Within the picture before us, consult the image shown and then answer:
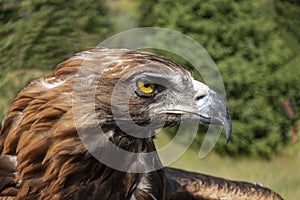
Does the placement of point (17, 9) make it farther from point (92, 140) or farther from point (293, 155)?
point (293, 155)

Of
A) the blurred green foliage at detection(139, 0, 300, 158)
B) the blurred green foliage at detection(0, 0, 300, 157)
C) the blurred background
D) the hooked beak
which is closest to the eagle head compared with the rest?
the hooked beak

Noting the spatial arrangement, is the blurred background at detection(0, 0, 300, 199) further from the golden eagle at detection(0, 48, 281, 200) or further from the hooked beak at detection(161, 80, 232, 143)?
the hooked beak at detection(161, 80, 232, 143)

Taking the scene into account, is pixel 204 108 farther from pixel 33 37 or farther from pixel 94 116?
pixel 33 37

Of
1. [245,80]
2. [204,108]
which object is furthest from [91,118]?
[245,80]

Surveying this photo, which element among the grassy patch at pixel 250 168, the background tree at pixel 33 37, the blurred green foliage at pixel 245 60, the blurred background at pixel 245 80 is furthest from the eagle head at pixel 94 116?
the blurred green foliage at pixel 245 60

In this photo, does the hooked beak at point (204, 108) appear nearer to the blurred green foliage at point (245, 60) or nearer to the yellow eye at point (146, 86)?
the yellow eye at point (146, 86)

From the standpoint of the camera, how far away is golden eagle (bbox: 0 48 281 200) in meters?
3.86

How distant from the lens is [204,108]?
3975 mm

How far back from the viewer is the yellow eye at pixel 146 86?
152 inches

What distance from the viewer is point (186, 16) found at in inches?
491

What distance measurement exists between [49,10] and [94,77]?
585cm

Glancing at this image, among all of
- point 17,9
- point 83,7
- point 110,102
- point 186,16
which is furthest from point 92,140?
point 186,16

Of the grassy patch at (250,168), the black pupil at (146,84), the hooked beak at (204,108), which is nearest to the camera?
the black pupil at (146,84)

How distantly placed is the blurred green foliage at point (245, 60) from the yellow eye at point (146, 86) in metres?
8.41
